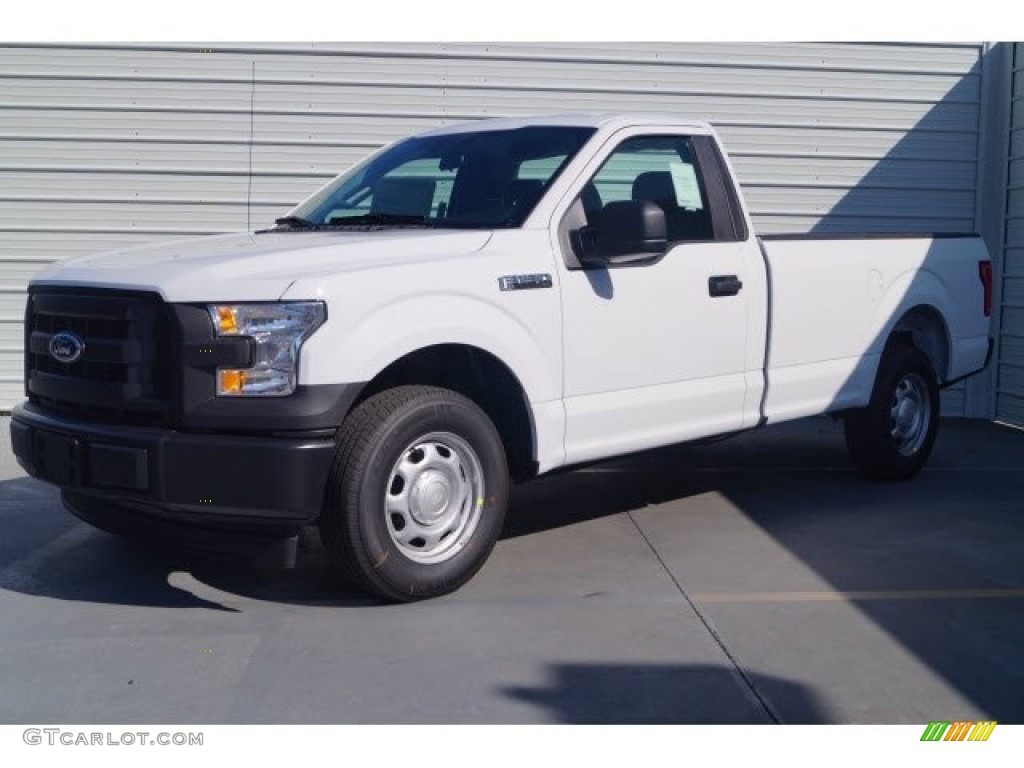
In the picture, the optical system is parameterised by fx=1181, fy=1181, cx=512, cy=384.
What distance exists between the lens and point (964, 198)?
10.5 meters

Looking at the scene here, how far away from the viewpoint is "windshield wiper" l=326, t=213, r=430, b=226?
5460 millimetres

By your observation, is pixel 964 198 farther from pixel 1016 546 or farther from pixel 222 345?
pixel 222 345

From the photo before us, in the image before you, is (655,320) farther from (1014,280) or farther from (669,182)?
(1014,280)

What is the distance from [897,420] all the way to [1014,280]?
3.66m

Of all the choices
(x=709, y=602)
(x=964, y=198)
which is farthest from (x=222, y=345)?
(x=964, y=198)

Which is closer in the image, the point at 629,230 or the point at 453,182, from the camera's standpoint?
the point at 629,230

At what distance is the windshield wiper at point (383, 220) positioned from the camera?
5460 millimetres

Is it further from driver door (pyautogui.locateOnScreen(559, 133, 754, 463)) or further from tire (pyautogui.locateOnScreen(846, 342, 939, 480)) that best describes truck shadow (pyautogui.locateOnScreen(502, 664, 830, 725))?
tire (pyautogui.locateOnScreen(846, 342, 939, 480))

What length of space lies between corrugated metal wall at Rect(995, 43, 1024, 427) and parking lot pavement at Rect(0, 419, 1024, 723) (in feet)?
12.4

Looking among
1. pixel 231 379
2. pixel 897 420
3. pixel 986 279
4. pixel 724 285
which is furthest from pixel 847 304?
pixel 231 379

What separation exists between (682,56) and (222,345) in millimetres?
6845

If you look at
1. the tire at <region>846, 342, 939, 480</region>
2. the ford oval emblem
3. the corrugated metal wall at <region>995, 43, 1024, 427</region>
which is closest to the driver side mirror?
the ford oval emblem

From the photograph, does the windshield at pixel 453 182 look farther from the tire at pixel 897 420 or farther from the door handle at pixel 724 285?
the tire at pixel 897 420

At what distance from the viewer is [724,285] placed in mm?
5938
